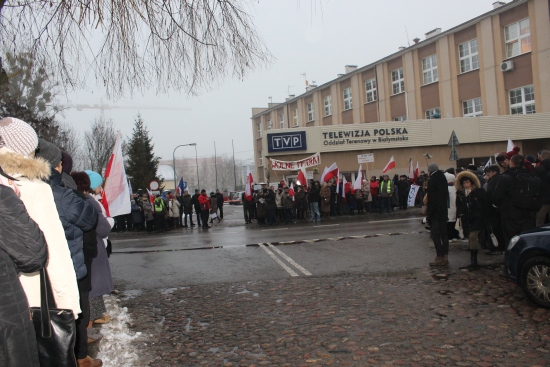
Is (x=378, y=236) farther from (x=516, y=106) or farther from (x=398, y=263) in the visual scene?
(x=516, y=106)

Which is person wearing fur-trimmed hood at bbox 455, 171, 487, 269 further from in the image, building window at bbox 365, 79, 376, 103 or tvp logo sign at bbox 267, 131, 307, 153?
building window at bbox 365, 79, 376, 103

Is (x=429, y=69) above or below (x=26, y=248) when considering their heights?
above

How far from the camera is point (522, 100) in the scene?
97.9 ft

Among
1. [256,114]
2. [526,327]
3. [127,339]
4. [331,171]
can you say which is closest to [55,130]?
[331,171]

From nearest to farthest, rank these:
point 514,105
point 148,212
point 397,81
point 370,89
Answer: point 148,212, point 514,105, point 397,81, point 370,89

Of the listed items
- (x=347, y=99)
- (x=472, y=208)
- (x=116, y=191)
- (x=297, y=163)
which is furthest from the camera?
(x=347, y=99)

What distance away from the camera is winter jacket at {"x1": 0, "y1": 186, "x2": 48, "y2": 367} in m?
2.36

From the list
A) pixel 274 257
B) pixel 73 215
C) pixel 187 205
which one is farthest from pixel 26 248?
pixel 187 205

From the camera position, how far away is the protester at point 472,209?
862 centimetres

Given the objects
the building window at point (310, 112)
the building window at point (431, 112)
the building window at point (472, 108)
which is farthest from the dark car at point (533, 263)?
the building window at point (310, 112)

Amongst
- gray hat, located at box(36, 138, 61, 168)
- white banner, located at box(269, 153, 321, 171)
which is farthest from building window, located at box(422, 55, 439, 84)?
gray hat, located at box(36, 138, 61, 168)

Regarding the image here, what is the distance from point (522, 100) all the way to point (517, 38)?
3.51 meters

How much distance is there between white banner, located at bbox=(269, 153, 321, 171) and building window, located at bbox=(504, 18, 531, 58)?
13382 mm

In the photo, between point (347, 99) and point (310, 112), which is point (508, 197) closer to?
point (347, 99)
